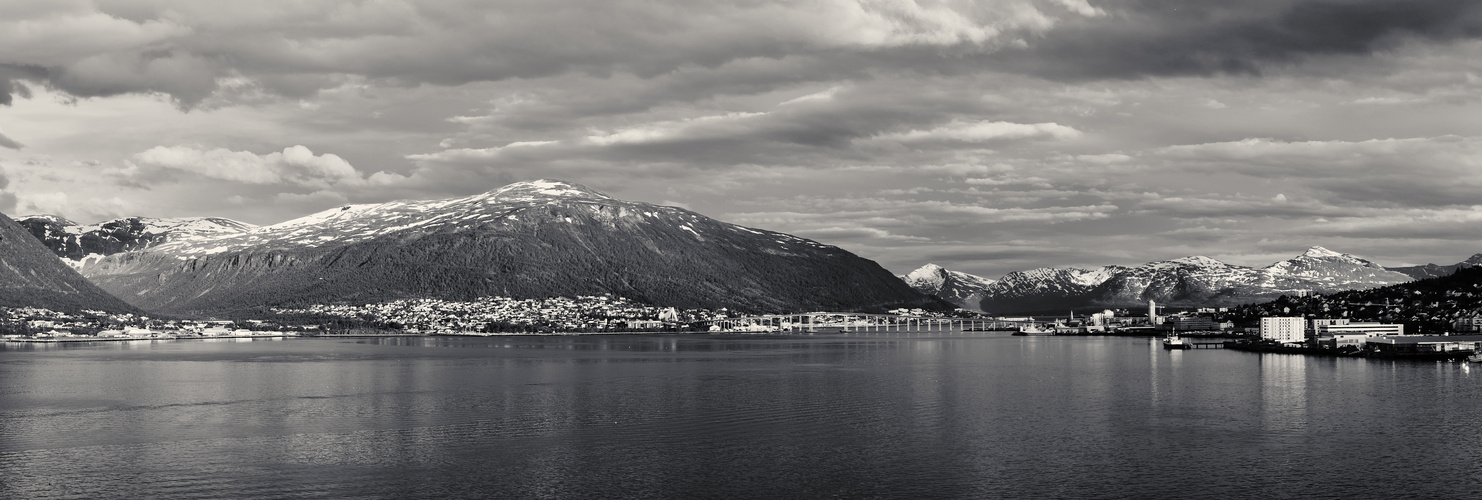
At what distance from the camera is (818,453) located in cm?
4462

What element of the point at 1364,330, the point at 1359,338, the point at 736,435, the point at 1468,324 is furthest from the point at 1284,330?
the point at 736,435

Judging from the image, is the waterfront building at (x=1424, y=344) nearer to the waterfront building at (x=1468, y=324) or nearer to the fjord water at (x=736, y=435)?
the waterfront building at (x=1468, y=324)

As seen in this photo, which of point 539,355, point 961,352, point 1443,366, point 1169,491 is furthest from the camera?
point 961,352

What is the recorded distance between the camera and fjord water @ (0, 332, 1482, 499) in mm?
38000

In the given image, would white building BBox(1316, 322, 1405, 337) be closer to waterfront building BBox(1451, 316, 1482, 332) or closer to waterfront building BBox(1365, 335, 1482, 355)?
waterfront building BBox(1451, 316, 1482, 332)

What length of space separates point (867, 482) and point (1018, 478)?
517cm

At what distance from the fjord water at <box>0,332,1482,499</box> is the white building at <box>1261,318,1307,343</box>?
63973 mm

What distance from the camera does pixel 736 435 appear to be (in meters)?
49.5

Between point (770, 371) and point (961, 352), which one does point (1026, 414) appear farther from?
point (961, 352)

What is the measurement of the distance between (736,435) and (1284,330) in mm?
125485

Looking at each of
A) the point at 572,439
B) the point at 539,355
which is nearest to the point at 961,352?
the point at 539,355

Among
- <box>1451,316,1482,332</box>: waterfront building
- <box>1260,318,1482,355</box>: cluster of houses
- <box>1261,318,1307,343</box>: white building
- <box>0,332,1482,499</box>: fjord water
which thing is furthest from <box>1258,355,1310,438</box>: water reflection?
<box>1451,316,1482,332</box>: waterfront building

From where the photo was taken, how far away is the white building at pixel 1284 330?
151000 millimetres

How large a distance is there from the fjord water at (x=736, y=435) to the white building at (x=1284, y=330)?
210 feet
